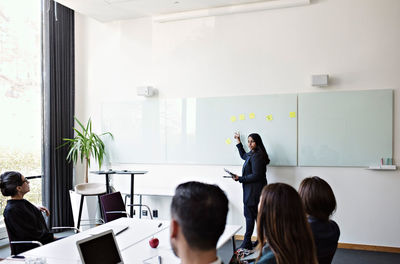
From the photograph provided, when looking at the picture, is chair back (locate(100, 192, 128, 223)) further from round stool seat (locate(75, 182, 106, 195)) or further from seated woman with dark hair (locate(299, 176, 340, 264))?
A: seated woman with dark hair (locate(299, 176, 340, 264))

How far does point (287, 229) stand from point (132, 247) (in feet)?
4.94

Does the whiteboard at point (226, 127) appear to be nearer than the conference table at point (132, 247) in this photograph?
No

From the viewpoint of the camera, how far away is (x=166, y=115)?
5.96 m

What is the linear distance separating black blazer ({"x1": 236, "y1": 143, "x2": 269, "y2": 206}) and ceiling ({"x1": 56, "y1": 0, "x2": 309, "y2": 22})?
2256 mm

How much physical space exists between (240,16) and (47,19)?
10.0 ft

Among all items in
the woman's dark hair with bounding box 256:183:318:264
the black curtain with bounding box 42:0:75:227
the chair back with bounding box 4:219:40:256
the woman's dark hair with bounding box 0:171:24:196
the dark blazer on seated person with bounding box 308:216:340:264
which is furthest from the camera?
the black curtain with bounding box 42:0:75:227

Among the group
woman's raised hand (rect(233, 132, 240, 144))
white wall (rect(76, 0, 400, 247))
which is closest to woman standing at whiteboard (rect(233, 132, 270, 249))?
woman's raised hand (rect(233, 132, 240, 144))

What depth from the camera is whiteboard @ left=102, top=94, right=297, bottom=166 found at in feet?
17.5

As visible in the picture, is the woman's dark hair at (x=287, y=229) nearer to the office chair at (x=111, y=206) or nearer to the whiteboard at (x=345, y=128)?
the office chair at (x=111, y=206)

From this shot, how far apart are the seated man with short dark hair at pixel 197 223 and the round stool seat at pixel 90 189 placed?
14.5ft

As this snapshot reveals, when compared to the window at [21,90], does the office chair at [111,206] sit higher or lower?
lower

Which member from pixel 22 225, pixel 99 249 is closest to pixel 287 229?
pixel 99 249

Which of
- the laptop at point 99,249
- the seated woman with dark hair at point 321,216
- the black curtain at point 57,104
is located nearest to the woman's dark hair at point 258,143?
the seated woman with dark hair at point 321,216

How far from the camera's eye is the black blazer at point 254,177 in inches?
193
